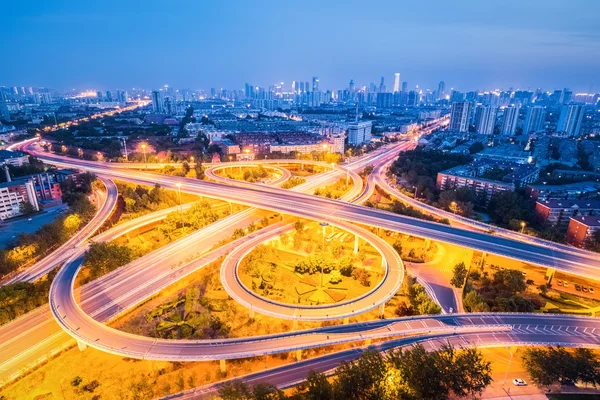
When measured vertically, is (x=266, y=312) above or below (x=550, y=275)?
above

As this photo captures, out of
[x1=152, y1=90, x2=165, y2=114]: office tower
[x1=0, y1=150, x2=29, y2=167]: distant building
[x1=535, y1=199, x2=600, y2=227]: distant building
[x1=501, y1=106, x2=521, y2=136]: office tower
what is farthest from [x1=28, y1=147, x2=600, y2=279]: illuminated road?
[x1=152, y1=90, x2=165, y2=114]: office tower

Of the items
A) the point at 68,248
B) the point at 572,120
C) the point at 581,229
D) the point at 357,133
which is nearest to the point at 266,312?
the point at 68,248

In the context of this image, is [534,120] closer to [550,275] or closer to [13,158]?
[550,275]

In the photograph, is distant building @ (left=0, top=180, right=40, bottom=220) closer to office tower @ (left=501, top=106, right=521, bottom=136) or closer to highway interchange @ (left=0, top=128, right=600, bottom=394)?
highway interchange @ (left=0, top=128, right=600, bottom=394)

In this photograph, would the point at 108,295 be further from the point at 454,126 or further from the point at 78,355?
the point at 454,126

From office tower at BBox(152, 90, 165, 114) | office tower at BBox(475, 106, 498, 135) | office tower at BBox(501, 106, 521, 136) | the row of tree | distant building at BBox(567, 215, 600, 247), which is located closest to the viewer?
the row of tree

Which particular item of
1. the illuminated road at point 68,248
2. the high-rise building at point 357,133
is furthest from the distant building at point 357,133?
the illuminated road at point 68,248

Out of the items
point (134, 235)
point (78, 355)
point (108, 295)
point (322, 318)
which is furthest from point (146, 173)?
point (322, 318)
